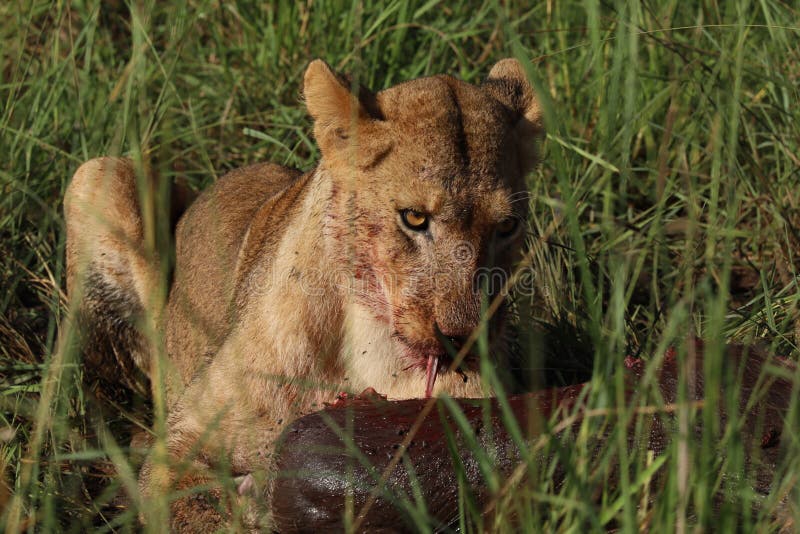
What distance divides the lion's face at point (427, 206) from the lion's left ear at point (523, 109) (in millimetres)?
148

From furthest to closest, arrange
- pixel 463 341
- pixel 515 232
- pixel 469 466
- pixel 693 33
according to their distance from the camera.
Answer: pixel 693 33, pixel 515 232, pixel 463 341, pixel 469 466

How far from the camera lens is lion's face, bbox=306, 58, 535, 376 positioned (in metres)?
3.15

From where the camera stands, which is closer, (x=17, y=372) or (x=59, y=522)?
(x=59, y=522)

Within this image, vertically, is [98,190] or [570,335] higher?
[98,190]

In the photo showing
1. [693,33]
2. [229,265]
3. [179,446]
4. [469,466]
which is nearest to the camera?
[469,466]

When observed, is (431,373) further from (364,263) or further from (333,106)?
(333,106)

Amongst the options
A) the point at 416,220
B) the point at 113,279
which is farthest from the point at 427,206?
the point at 113,279

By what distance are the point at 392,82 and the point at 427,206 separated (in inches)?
105

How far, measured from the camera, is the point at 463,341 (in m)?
3.14

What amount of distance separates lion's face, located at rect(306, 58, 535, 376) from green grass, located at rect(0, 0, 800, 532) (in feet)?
1.49

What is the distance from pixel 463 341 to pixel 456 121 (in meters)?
0.67

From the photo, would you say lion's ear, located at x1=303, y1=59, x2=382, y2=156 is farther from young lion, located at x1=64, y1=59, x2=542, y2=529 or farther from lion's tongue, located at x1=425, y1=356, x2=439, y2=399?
lion's tongue, located at x1=425, y1=356, x2=439, y2=399

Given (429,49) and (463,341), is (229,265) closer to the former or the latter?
(463,341)

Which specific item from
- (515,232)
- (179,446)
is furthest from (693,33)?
(179,446)
